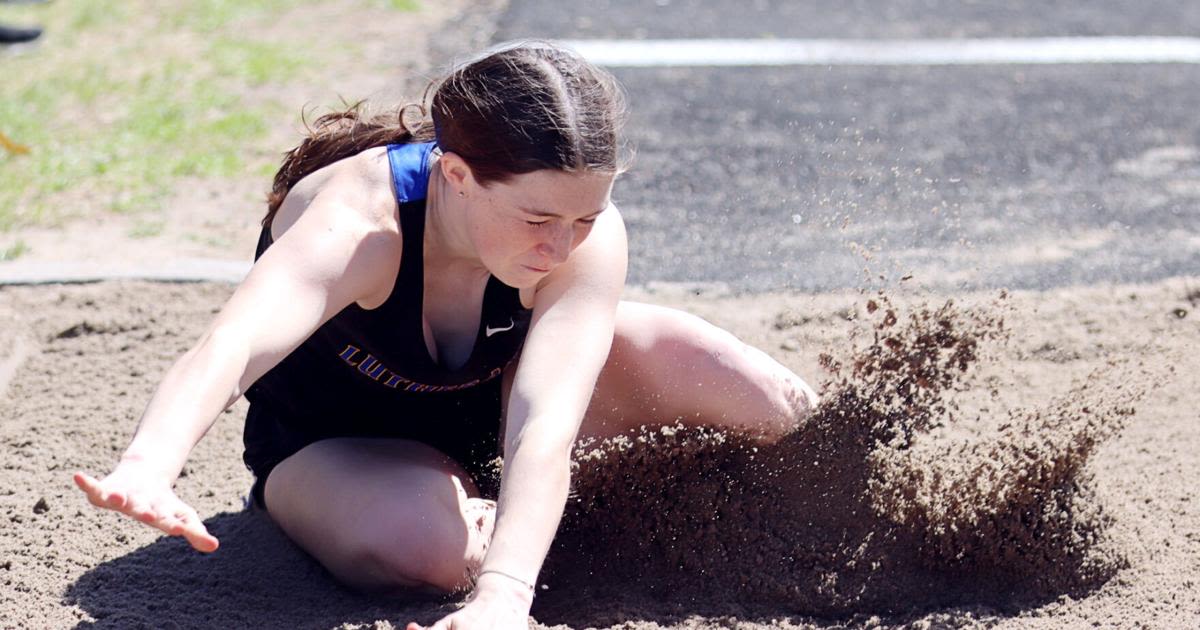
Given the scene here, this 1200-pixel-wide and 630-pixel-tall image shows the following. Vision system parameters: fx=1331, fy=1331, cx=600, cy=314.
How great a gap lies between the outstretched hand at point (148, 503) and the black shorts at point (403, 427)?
2.84ft

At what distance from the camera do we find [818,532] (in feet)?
8.96

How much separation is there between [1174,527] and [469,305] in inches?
61.7

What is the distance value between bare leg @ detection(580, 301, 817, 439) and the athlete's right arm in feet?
1.97

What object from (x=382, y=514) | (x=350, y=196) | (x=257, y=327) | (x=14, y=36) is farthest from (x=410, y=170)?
(x=14, y=36)

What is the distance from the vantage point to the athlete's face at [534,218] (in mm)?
2203

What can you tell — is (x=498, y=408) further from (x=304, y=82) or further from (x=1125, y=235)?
(x=304, y=82)

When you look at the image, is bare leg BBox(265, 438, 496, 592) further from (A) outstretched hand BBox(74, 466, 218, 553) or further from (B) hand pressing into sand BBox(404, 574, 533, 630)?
(A) outstretched hand BBox(74, 466, 218, 553)

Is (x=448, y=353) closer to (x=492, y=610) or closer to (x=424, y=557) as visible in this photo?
(x=424, y=557)

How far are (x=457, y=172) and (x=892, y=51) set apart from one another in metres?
4.43

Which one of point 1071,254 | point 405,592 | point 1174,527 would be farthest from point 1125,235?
point 405,592

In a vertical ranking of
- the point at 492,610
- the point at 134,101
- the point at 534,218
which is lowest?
the point at 134,101

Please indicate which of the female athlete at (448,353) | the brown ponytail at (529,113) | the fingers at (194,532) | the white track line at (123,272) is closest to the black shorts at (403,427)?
the female athlete at (448,353)

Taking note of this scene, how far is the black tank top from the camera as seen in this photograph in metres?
2.43

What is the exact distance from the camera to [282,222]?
8.04ft
